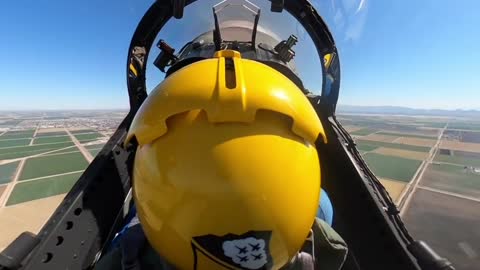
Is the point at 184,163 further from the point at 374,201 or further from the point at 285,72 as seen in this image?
the point at 285,72

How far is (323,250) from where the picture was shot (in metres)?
1.20

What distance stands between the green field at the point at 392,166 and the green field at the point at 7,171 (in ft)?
108

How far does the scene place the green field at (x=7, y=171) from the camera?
84.4 ft

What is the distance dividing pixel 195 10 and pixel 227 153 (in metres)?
2.30

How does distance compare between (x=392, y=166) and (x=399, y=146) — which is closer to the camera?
(x=392, y=166)

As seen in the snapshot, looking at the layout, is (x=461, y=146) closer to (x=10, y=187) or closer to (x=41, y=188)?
(x=41, y=188)

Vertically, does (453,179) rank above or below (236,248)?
below

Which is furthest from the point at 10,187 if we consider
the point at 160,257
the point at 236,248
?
the point at 236,248

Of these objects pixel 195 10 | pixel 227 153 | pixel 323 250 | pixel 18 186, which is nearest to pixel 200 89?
pixel 227 153

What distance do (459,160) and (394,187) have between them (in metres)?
17.8

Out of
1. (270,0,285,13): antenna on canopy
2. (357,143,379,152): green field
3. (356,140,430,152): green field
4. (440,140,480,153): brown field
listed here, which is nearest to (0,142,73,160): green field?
(357,143,379,152): green field

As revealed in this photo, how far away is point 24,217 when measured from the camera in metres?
17.5

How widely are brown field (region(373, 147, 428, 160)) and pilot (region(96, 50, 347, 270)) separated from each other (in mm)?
36716

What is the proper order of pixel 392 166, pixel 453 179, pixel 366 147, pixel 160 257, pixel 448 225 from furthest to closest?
pixel 366 147 → pixel 392 166 → pixel 453 179 → pixel 448 225 → pixel 160 257
